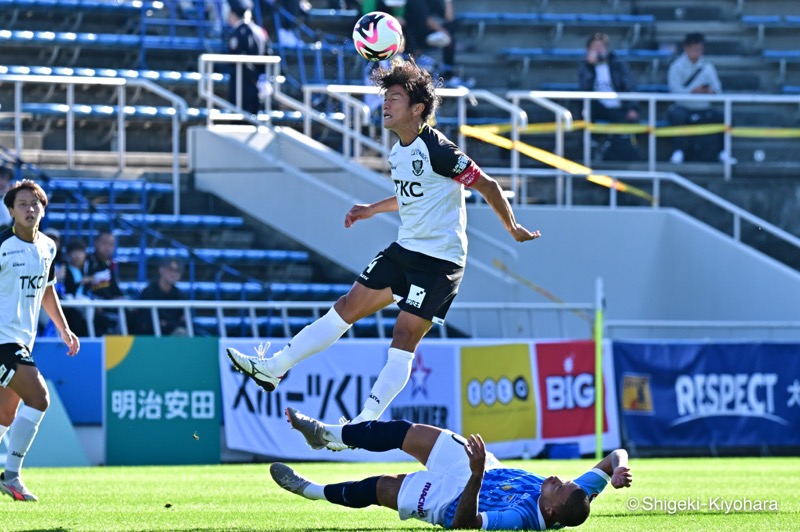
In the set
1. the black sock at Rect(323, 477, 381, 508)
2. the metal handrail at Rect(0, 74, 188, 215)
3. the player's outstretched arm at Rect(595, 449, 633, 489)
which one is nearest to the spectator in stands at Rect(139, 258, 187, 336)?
the metal handrail at Rect(0, 74, 188, 215)

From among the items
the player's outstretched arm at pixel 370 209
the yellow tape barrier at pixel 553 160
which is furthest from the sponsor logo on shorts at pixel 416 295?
the yellow tape barrier at pixel 553 160

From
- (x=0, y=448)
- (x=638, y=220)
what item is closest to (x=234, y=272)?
(x=0, y=448)

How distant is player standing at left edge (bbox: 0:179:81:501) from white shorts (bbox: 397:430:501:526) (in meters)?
3.12

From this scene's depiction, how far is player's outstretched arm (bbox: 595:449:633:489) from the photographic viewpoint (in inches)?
301

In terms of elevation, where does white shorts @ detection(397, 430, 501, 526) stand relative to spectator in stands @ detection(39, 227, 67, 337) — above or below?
below

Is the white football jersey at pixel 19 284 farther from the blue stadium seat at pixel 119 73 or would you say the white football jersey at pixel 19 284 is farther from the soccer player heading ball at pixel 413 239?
the blue stadium seat at pixel 119 73

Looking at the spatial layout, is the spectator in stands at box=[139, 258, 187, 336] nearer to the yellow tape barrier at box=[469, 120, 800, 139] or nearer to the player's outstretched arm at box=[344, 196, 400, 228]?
the yellow tape barrier at box=[469, 120, 800, 139]

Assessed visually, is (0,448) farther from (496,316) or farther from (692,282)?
(692,282)

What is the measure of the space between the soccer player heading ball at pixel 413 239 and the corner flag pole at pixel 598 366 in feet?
23.0

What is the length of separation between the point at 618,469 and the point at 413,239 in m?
2.18

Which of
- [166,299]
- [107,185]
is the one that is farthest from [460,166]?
[107,185]

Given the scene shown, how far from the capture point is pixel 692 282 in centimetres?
2055

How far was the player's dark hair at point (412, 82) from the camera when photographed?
9.19 meters

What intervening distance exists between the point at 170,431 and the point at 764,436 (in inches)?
272
